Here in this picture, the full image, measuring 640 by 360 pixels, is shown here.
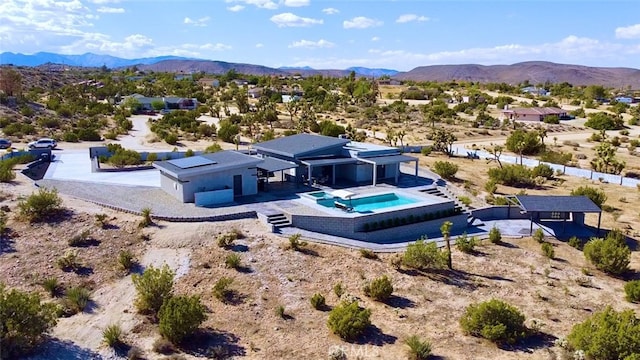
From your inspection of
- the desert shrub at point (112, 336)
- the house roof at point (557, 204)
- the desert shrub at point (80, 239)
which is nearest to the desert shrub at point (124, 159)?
the desert shrub at point (80, 239)

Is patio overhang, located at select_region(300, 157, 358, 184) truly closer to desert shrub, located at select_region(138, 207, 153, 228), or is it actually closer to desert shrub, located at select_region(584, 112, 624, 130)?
desert shrub, located at select_region(138, 207, 153, 228)

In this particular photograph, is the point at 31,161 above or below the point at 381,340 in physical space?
above

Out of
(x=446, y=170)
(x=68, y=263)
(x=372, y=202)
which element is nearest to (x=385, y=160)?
(x=372, y=202)

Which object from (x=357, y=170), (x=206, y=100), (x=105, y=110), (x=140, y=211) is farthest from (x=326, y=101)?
(x=140, y=211)

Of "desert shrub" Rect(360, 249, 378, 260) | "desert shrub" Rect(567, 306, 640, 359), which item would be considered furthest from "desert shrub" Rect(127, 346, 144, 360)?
"desert shrub" Rect(567, 306, 640, 359)

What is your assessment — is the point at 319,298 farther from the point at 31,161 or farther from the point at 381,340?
the point at 31,161

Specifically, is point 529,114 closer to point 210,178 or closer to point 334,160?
point 334,160
